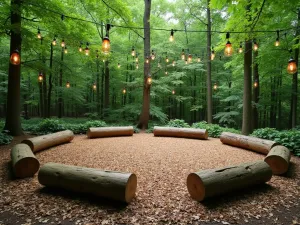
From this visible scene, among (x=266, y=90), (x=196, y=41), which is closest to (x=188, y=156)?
(x=266, y=90)

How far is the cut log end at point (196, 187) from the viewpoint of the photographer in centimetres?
306

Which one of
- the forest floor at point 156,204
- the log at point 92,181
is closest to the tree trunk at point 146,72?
the forest floor at point 156,204

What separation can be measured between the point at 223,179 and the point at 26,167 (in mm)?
4337

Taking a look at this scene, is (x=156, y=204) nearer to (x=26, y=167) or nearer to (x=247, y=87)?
(x=26, y=167)

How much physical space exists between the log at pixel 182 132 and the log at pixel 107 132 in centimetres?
159

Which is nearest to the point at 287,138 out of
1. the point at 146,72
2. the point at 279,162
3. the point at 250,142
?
the point at 250,142

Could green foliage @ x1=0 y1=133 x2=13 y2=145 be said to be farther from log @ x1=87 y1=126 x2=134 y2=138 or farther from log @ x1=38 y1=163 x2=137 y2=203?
log @ x1=38 y1=163 x2=137 y2=203

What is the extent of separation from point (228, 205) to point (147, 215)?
144 centimetres

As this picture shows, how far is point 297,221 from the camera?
2713 millimetres

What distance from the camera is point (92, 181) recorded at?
3.15 meters

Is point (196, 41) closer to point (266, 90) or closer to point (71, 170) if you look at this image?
point (266, 90)

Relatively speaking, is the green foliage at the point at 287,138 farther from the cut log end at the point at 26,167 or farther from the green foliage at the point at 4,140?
the green foliage at the point at 4,140

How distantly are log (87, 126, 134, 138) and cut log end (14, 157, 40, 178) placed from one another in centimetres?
429

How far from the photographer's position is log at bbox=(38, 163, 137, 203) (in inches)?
117
